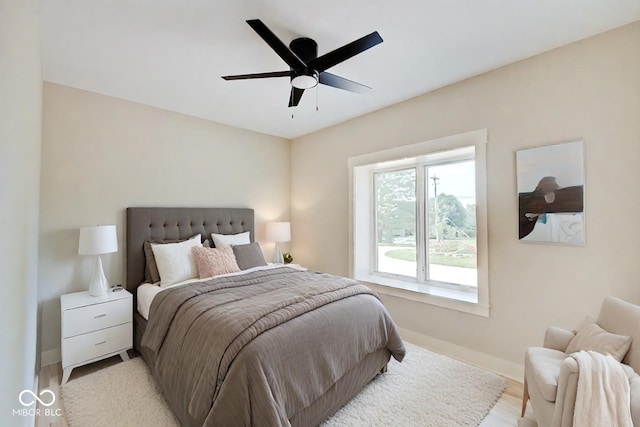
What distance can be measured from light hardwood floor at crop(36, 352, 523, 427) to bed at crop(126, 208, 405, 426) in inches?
17.9

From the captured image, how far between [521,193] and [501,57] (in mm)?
1130

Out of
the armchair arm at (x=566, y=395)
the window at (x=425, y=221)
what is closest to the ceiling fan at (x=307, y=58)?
the window at (x=425, y=221)

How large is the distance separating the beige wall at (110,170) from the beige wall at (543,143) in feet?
7.70

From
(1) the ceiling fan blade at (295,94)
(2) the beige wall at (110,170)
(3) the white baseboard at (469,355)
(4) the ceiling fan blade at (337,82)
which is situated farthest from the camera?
(2) the beige wall at (110,170)

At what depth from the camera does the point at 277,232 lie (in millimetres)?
4129

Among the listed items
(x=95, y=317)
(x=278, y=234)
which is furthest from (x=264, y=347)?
(x=278, y=234)

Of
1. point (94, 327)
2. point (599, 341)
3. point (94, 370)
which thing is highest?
point (599, 341)

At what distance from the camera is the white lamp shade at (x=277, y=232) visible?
4121mm

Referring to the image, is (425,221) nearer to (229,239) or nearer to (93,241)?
(229,239)

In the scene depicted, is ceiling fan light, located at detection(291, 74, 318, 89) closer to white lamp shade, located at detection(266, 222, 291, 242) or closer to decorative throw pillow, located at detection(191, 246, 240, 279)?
decorative throw pillow, located at detection(191, 246, 240, 279)

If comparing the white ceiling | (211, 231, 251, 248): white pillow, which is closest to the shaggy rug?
(211, 231, 251, 248): white pillow

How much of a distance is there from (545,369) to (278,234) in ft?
10.5

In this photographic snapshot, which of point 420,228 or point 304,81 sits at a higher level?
point 304,81

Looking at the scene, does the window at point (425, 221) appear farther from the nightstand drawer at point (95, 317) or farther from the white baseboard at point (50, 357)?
the white baseboard at point (50, 357)
